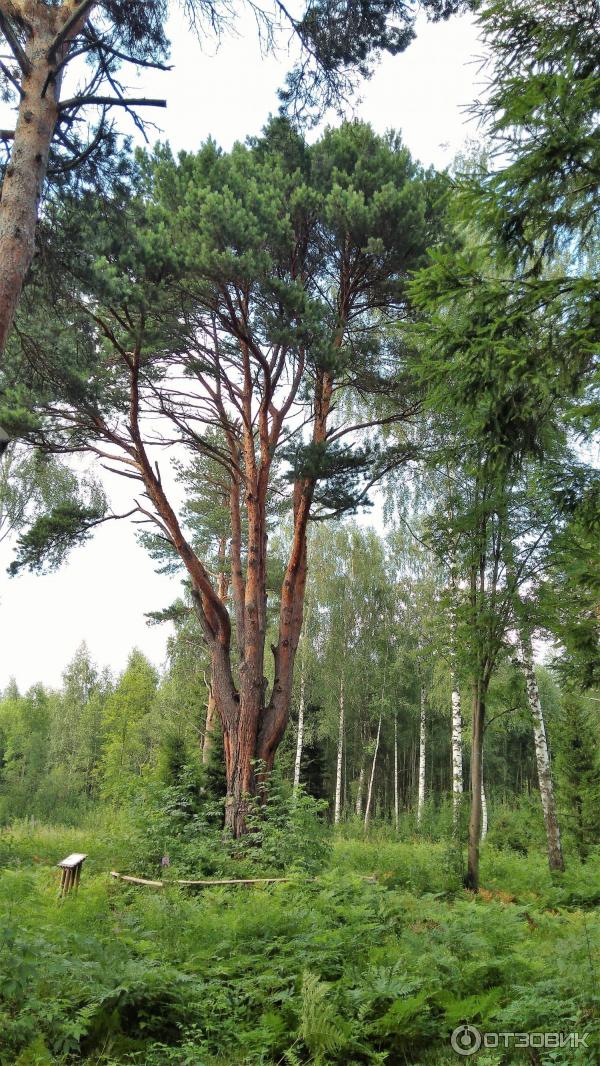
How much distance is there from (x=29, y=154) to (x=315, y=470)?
5.91m

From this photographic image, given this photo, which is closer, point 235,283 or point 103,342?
point 235,283

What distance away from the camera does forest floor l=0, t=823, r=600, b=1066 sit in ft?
10.3

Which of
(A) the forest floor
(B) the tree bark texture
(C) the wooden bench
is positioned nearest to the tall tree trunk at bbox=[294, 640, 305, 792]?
(B) the tree bark texture

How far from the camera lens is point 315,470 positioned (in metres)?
9.94

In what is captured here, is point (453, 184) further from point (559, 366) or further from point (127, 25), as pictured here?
point (127, 25)

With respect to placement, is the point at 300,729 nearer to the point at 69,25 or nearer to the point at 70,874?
the point at 70,874

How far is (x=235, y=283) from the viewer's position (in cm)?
908

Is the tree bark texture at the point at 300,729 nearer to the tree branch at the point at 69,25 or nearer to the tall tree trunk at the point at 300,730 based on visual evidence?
the tall tree trunk at the point at 300,730

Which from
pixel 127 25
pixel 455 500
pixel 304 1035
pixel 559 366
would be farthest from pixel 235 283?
pixel 304 1035

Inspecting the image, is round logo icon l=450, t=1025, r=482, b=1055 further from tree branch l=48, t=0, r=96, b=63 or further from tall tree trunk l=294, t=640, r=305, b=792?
tall tree trunk l=294, t=640, r=305, b=792

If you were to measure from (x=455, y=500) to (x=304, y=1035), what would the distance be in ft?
23.0

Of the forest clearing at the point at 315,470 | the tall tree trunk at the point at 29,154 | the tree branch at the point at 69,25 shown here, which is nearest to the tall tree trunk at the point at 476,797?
the forest clearing at the point at 315,470

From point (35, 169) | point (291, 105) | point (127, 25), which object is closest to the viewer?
point (35, 169)

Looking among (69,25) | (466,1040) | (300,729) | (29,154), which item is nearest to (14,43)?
(69,25)
